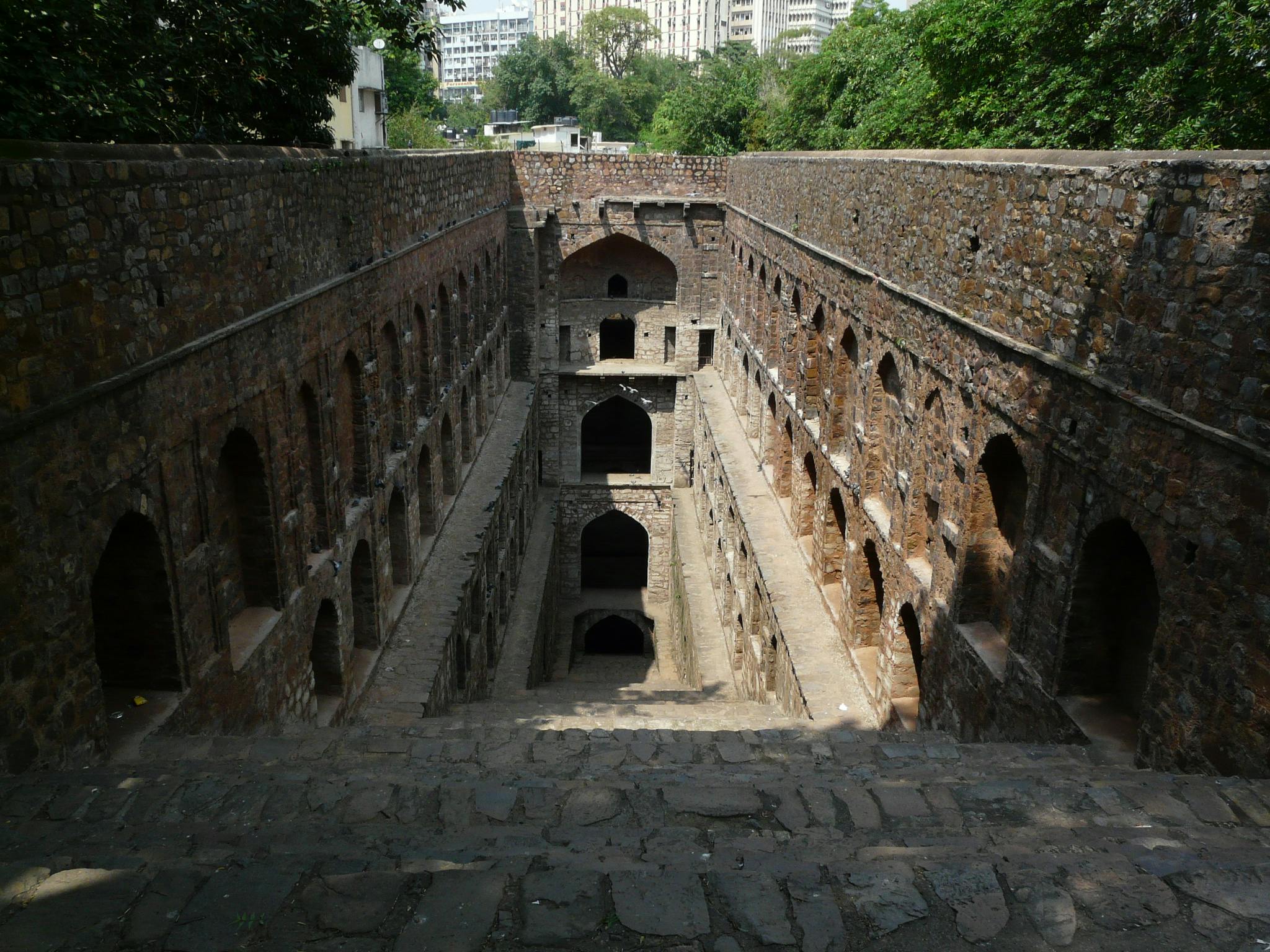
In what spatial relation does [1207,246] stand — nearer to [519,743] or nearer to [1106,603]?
[1106,603]

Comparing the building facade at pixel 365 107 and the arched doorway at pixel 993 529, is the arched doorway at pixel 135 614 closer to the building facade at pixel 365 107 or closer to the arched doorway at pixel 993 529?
the arched doorway at pixel 993 529

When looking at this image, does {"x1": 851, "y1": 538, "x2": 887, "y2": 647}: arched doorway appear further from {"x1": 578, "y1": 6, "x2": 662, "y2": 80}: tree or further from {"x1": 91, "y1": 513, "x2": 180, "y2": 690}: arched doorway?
{"x1": 578, "y1": 6, "x2": 662, "y2": 80}: tree

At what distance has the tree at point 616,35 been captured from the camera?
88.5 metres

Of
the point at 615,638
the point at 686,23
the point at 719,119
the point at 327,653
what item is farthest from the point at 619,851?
the point at 686,23

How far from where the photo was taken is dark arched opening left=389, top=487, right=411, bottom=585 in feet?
41.8

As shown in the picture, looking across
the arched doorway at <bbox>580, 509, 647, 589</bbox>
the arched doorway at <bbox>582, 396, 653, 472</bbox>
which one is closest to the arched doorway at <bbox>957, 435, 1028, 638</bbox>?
the arched doorway at <bbox>580, 509, 647, 589</bbox>

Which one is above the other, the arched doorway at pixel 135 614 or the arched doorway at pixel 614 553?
the arched doorway at pixel 135 614

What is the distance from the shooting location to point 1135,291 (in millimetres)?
6082

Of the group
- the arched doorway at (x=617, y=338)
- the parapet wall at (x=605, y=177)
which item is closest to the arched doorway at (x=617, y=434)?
the arched doorway at (x=617, y=338)

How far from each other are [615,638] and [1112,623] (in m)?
21.1

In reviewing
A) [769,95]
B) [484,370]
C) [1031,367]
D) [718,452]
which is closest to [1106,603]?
[1031,367]

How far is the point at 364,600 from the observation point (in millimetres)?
11203

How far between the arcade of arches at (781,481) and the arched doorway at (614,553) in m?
8.35

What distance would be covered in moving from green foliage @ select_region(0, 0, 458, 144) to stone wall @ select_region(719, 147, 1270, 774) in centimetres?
593
